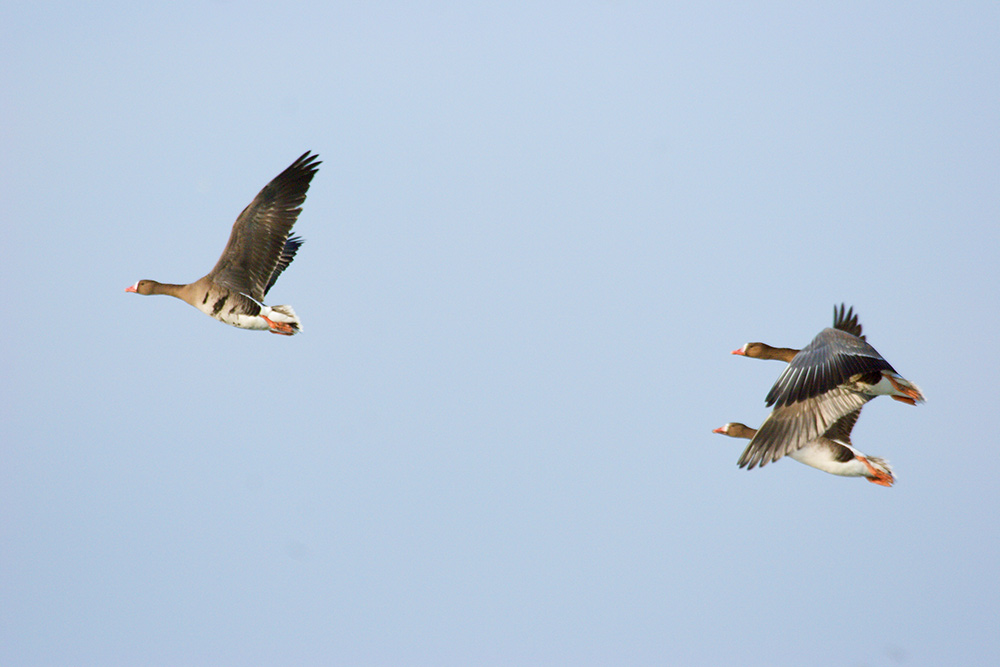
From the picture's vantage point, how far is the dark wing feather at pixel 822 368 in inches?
531

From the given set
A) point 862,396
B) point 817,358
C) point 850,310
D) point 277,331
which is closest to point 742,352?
point 850,310

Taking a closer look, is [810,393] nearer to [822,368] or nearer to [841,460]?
[822,368]

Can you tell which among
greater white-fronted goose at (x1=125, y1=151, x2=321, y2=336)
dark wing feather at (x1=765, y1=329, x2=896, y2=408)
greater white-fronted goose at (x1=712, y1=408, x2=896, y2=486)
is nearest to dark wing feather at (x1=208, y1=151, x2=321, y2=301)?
greater white-fronted goose at (x1=125, y1=151, x2=321, y2=336)

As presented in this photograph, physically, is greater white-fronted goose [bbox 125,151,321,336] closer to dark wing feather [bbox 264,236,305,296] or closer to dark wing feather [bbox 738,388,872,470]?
dark wing feather [bbox 264,236,305,296]

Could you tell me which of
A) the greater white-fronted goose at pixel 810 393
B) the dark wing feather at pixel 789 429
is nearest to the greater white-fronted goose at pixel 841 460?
the greater white-fronted goose at pixel 810 393

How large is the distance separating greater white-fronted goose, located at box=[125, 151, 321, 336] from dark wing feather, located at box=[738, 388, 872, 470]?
6633 mm

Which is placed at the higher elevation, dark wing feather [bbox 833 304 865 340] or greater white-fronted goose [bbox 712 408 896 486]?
dark wing feather [bbox 833 304 865 340]

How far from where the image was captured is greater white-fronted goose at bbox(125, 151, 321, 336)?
15.8 m

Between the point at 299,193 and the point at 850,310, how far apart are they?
8.75m

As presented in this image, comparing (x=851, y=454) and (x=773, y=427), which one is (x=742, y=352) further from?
(x=773, y=427)

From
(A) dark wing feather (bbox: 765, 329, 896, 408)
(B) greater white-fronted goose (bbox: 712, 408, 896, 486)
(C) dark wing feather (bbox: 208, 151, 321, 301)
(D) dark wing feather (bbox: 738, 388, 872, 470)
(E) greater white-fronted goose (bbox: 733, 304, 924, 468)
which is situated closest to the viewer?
(D) dark wing feather (bbox: 738, 388, 872, 470)

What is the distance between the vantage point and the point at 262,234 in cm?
1589

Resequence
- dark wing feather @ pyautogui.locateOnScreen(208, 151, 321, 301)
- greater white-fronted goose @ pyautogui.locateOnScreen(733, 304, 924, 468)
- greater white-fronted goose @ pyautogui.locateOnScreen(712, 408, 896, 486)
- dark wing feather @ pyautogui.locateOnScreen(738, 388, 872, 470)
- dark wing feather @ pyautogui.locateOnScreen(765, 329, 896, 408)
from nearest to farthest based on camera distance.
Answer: dark wing feather @ pyautogui.locateOnScreen(738, 388, 872, 470) → greater white-fronted goose @ pyautogui.locateOnScreen(733, 304, 924, 468) → dark wing feather @ pyautogui.locateOnScreen(765, 329, 896, 408) → greater white-fronted goose @ pyautogui.locateOnScreen(712, 408, 896, 486) → dark wing feather @ pyautogui.locateOnScreen(208, 151, 321, 301)

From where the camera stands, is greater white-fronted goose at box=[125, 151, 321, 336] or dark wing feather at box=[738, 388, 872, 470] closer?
dark wing feather at box=[738, 388, 872, 470]
